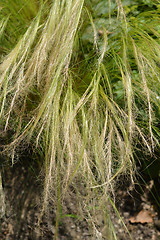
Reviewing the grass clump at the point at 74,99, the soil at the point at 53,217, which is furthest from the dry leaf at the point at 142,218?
the grass clump at the point at 74,99

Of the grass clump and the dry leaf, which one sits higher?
the grass clump

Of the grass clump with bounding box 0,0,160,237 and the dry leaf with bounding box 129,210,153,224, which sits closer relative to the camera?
the grass clump with bounding box 0,0,160,237

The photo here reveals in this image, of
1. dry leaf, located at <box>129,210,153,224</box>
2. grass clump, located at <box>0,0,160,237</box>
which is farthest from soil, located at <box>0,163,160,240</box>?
grass clump, located at <box>0,0,160,237</box>

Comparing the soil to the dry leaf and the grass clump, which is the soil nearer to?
the dry leaf

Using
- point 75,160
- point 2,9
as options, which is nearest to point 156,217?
point 75,160

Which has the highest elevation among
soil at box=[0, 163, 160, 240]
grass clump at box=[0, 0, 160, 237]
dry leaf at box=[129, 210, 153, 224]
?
grass clump at box=[0, 0, 160, 237]

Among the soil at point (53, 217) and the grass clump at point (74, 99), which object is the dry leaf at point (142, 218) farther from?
the grass clump at point (74, 99)

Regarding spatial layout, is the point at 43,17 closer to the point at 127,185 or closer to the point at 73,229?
the point at 127,185

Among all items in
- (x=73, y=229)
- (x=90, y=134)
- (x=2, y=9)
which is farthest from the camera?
(x=2, y=9)
